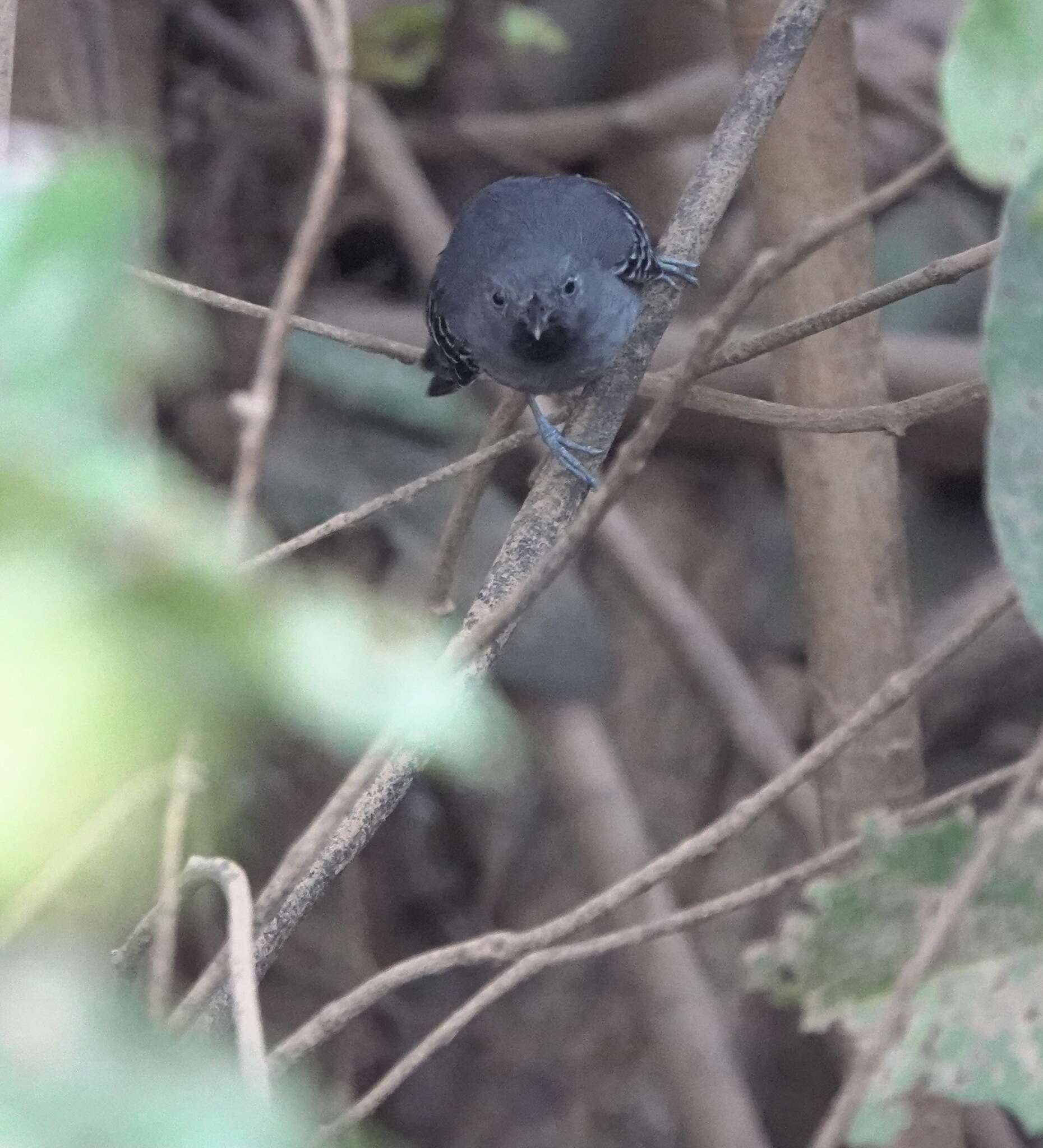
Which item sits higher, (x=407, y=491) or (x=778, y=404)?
(x=778, y=404)

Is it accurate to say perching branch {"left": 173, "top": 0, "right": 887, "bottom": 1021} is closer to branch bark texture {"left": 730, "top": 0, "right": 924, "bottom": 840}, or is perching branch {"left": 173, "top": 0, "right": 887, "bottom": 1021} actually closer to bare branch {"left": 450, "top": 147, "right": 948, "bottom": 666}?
branch bark texture {"left": 730, "top": 0, "right": 924, "bottom": 840}

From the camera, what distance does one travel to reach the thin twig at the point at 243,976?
74cm

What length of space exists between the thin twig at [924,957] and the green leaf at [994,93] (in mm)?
316

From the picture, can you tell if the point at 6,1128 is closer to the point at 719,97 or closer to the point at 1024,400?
the point at 1024,400

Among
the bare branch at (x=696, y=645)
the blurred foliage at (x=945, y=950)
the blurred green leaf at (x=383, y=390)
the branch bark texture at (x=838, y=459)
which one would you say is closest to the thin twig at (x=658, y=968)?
the bare branch at (x=696, y=645)

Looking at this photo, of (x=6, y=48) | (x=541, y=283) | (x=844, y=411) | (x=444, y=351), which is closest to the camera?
(x=6, y=48)

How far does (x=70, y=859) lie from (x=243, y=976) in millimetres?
206

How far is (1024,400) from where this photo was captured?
0.71 metres

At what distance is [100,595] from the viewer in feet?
1.47

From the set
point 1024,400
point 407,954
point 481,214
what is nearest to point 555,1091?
point 407,954

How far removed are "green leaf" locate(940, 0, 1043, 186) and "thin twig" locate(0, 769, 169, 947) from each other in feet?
1.57

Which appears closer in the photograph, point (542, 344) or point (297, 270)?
point (297, 270)

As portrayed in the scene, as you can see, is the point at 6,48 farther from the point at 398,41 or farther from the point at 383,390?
the point at 398,41

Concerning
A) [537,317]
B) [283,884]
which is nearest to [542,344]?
[537,317]
